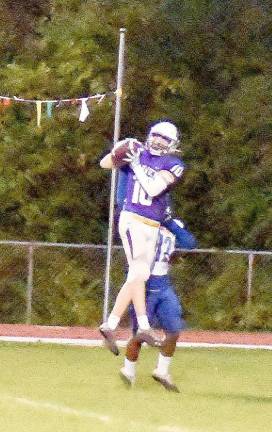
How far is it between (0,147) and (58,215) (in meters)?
1.29

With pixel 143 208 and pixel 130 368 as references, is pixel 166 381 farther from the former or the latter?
pixel 143 208

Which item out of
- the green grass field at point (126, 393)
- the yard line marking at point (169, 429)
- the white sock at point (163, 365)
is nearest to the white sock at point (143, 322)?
the white sock at point (163, 365)

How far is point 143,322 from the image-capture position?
835 centimetres

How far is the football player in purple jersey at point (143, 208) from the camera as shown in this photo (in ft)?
27.6

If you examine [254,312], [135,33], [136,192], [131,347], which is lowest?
[254,312]

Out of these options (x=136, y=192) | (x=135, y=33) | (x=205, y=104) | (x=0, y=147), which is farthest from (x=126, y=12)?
(x=136, y=192)

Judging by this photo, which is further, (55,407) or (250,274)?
(250,274)

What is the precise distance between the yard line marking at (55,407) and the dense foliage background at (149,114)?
710cm

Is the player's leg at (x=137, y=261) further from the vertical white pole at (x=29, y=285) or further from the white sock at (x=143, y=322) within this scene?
the vertical white pole at (x=29, y=285)

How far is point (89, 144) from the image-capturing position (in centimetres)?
1666

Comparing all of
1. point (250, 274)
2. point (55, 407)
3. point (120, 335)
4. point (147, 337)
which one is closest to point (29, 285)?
point (250, 274)

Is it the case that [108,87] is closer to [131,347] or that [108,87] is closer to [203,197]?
[203,197]

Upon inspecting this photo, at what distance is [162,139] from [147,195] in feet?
1.36

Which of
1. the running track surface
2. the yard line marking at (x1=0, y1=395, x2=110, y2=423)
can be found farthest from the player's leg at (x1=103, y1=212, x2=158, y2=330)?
the running track surface
